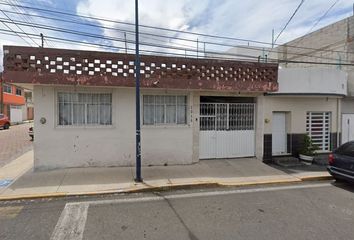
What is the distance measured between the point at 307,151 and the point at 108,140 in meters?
7.64

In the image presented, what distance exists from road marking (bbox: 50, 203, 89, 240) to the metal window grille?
5.38m

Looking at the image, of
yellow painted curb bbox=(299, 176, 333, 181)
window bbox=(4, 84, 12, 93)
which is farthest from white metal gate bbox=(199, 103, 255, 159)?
window bbox=(4, 84, 12, 93)

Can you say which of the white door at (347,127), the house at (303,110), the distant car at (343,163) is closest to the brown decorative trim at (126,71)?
the house at (303,110)

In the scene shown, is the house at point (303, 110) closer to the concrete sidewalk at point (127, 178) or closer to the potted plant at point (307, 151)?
the potted plant at point (307, 151)

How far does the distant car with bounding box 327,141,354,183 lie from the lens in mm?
6552

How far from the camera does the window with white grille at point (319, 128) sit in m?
10.7

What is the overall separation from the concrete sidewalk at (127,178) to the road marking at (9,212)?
52 cm

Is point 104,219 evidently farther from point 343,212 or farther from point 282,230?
point 343,212

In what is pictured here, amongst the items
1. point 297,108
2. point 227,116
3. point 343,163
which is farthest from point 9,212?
point 297,108

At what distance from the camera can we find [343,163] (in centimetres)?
678

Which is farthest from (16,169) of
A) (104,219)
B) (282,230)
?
(282,230)

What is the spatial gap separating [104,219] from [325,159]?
903 centimetres

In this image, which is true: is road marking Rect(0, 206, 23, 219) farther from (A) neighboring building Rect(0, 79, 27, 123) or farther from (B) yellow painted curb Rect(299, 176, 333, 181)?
(A) neighboring building Rect(0, 79, 27, 123)

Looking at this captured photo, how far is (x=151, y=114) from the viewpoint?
29.0 feet
